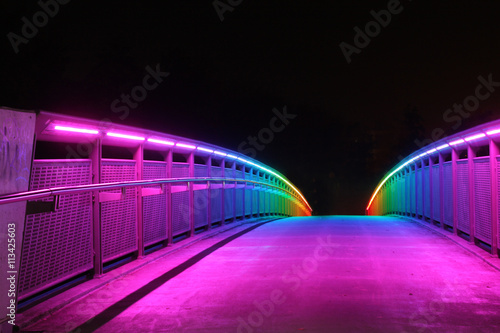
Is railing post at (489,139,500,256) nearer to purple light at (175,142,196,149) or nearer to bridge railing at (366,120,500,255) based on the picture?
bridge railing at (366,120,500,255)

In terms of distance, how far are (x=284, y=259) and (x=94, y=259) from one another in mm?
2756

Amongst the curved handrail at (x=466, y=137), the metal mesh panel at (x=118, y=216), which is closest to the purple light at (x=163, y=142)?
the metal mesh panel at (x=118, y=216)

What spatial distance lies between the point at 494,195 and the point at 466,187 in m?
1.79

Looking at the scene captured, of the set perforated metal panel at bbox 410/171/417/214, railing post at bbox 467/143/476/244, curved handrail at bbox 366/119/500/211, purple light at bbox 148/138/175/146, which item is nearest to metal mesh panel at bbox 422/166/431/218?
curved handrail at bbox 366/119/500/211

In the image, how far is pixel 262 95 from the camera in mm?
54719

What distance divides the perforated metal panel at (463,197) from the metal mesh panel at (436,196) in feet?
5.99

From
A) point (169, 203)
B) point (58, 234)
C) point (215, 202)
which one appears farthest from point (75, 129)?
point (215, 202)

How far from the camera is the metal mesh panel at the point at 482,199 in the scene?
24.7ft

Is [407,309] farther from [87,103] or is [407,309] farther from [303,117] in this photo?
[303,117]

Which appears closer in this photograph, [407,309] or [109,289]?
[407,309]

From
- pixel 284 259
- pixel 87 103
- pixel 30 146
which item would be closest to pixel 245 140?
pixel 87 103

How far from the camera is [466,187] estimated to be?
8898mm

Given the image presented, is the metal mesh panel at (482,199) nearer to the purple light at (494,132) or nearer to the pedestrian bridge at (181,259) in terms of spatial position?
the pedestrian bridge at (181,259)

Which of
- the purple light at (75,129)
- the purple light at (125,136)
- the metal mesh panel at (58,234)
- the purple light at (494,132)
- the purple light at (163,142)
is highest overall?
the purple light at (494,132)
